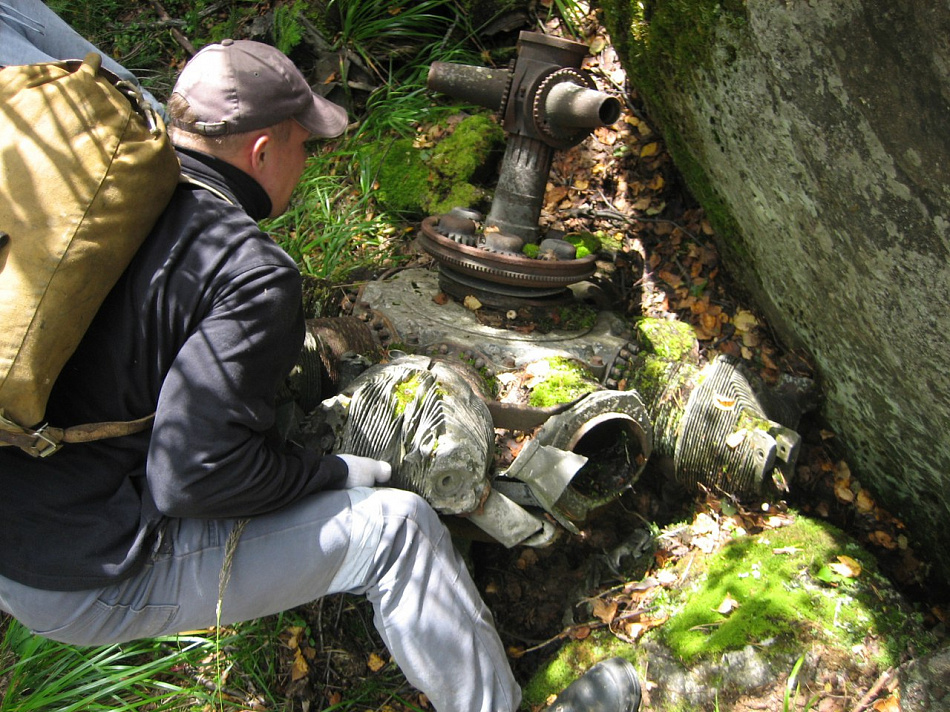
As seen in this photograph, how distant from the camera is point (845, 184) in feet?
9.09

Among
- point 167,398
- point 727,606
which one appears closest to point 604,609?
point 727,606

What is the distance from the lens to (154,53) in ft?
24.2

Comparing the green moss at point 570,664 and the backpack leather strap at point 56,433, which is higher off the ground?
the backpack leather strap at point 56,433

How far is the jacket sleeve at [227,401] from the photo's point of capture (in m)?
2.15

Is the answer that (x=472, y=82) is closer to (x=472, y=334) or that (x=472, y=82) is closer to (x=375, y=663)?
(x=472, y=334)

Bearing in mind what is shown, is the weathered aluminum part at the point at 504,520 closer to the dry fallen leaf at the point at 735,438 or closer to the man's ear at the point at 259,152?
the dry fallen leaf at the point at 735,438

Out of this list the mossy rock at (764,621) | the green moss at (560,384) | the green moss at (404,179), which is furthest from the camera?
the green moss at (404,179)

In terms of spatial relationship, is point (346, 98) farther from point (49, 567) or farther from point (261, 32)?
point (49, 567)

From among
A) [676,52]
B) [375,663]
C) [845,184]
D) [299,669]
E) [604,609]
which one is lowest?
[299,669]

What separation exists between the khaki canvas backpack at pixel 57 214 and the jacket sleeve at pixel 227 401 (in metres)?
0.29

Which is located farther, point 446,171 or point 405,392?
point 446,171

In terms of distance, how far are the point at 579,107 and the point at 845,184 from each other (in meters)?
1.62

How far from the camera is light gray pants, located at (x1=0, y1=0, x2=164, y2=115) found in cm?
319

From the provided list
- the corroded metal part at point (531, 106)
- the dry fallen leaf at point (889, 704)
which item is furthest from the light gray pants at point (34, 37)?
the dry fallen leaf at point (889, 704)
